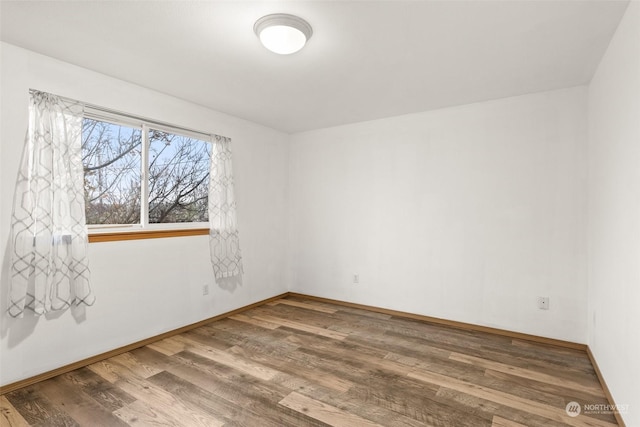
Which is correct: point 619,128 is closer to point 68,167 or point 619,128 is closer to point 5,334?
point 68,167

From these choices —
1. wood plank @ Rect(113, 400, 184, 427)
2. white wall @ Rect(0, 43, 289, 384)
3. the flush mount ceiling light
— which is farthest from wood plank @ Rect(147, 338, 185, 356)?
the flush mount ceiling light

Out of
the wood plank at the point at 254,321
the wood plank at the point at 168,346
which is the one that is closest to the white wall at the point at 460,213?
the wood plank at the point at 254,321

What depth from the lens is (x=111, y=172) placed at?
9.61 feet

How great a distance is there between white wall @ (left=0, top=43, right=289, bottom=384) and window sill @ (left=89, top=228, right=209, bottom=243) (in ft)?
0.17

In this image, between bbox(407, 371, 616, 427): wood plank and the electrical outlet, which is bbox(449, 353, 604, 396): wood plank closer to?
bbox(407, 371, 616, 427): wood plank

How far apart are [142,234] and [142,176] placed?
1.90 ft

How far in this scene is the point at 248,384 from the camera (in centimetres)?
232

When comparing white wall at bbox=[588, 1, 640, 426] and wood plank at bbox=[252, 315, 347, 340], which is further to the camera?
wood plank at bbox=[252, 315, 347, 340]

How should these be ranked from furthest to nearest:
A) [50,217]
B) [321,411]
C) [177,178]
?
[177,178] < [50,217] < [321,411]

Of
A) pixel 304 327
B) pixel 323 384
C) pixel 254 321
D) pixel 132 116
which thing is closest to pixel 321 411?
pixel 323 384

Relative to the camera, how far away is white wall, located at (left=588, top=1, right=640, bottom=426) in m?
1.66

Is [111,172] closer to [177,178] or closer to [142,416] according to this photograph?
[177,178]

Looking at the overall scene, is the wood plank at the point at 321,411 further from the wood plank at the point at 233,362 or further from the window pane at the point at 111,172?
the window pane at the point at 111,172

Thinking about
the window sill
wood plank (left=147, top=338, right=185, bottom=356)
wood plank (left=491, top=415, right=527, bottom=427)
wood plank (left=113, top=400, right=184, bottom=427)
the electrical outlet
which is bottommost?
wood plank (left=113, top=400, right=184, bottom=427)
